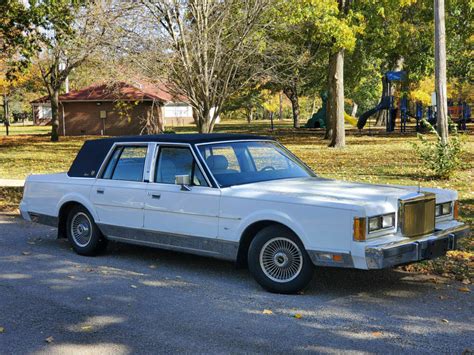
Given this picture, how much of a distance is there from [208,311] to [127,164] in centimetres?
278

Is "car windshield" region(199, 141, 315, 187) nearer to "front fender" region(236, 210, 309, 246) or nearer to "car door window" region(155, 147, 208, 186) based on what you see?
"car door window" region(155, 147, 208, 186)

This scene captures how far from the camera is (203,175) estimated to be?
7102 mm

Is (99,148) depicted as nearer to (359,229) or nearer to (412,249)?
(359,229)

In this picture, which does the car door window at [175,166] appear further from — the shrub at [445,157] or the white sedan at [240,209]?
the shrub at [445,157]

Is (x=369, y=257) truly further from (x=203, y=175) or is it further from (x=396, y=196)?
(x=203, y=175)

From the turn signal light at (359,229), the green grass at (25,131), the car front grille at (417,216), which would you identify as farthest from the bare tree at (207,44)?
the green grass at (25,131)

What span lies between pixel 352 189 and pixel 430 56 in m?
32.0

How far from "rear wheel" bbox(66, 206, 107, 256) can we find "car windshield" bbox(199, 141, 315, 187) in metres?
1.89

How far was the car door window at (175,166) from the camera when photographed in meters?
7.21

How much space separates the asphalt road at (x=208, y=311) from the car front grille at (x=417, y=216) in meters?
0.63

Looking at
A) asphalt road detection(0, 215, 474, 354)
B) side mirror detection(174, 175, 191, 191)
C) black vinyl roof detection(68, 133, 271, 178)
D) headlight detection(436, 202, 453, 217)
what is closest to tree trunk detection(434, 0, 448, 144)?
black vinyl roof detection(68, 133, 271, 178)

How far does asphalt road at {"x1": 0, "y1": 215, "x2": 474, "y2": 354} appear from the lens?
5.02 meters

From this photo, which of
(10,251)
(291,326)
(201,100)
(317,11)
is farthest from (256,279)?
(317,11)

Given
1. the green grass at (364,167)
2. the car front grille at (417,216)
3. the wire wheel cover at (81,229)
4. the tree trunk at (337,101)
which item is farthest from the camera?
the tree trunk at (337,101)
